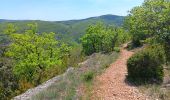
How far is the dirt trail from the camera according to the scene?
640 inches

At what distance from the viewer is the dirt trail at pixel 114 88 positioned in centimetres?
1627

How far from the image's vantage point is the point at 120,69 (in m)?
24.4

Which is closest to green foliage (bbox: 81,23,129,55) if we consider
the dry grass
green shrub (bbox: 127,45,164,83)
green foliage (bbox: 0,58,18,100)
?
green foliage (bbox: 0,58,18,100)

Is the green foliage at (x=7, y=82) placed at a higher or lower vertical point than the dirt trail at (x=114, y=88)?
lower

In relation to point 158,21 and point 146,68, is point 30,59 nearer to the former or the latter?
point 158,21

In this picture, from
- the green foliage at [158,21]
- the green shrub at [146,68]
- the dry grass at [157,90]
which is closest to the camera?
the dry grass at [157,90]

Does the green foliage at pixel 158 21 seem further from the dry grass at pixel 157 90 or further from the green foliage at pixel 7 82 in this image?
the green foliage at pixel 7 82

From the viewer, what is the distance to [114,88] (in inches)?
717

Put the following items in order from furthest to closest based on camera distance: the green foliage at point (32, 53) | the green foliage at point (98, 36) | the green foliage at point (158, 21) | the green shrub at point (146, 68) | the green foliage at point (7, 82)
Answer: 1. the green foliage at point (98, 36)
2. the green foliage at point (32, 53)
3. the green foliage at point (7, 82)
4. the green foliage at point (158, 21)
5. the green shrub at point (146, 68)

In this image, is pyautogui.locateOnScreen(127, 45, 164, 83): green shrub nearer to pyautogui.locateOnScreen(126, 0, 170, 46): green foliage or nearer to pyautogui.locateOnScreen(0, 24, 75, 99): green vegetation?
pyautogui.locateOnScreen(126, 0, 170, 46): green foliage

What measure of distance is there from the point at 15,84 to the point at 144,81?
2458 cm

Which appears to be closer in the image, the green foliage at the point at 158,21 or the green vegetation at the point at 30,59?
the green foliage at the point at 158,21

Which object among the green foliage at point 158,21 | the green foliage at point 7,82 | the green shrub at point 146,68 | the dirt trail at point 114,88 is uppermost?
the green foliage at point 158,21

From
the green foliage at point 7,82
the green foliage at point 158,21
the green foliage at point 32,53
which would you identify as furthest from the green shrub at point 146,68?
the green foliage at point 32,53
